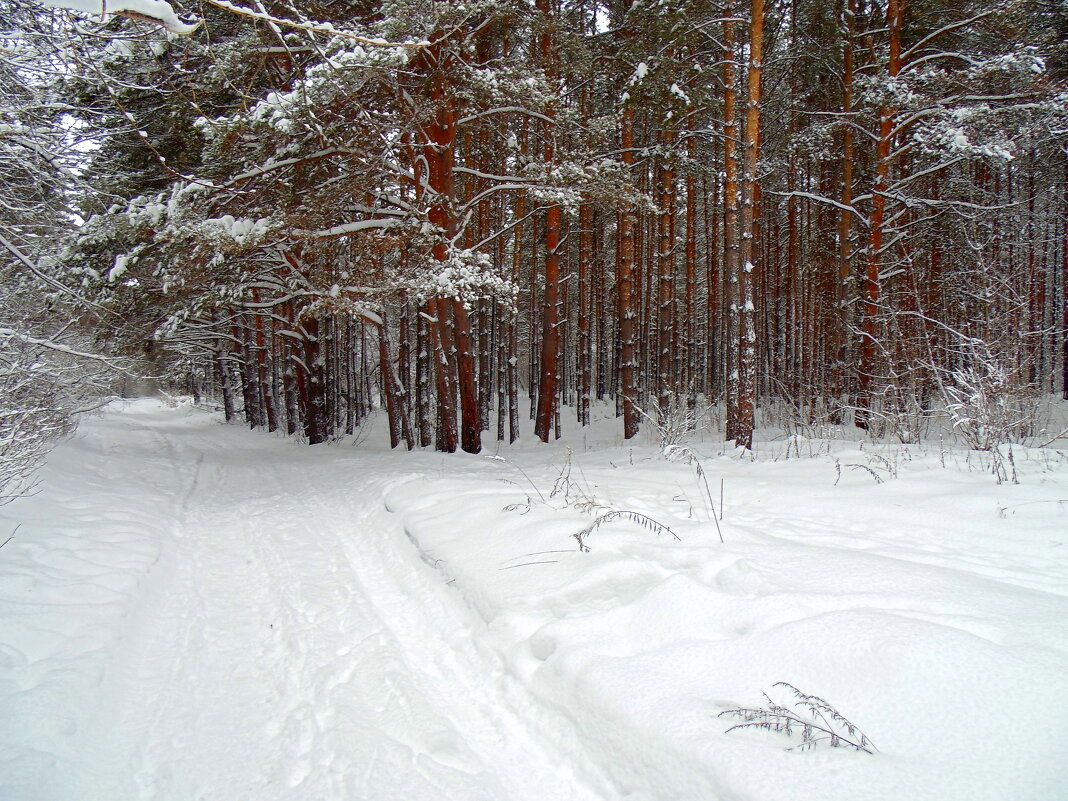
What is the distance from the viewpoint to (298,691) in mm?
2969

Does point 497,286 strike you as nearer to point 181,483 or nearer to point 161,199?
point 161,199

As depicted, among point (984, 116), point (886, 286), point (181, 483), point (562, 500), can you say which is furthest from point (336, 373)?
point (984, 116)

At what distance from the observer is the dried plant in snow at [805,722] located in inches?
79.4

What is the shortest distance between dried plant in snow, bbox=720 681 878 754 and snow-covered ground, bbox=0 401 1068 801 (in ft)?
0.15

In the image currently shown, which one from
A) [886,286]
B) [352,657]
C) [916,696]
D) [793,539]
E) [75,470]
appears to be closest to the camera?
[916,696]

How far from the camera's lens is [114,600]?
4.07 meters

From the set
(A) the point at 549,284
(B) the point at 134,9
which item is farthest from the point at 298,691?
(A) the point at 549,284

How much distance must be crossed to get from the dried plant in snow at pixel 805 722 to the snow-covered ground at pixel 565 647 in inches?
1.8

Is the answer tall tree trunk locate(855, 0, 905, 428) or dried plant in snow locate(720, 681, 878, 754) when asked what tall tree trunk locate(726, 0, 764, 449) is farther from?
dried plant in snow locate(720, 681, 878, 754)

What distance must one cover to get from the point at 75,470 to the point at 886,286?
55.5ft

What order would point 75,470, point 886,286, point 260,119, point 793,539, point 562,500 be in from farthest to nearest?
point 886,286 < point 75,470 < point 260,119 < point 562,500 < point 793,539

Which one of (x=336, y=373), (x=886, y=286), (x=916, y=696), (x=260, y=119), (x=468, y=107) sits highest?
(x=468, y=107)

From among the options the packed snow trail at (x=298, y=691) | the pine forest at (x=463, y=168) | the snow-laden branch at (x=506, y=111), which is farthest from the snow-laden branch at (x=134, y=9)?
the snow-laden branch at (x=506, y=111)

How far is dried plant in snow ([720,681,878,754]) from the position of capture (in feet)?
6.61
